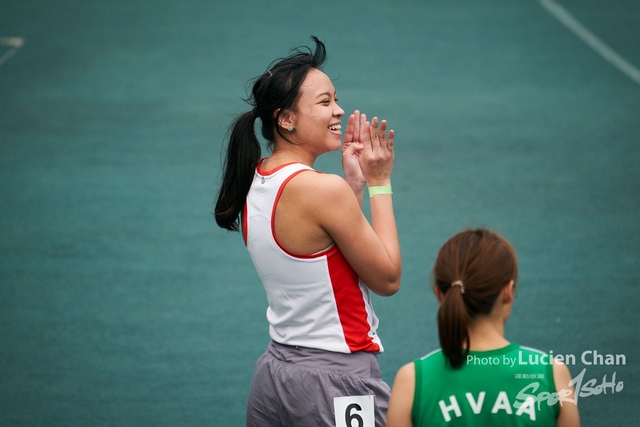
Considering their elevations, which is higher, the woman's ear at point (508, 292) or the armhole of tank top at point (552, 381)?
the woman's ear at point (508, 292)

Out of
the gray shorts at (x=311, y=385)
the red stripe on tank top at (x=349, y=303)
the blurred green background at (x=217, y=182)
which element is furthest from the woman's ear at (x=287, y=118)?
the blurred green background at (x=217, y=182)

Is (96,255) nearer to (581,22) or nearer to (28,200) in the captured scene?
(28,200)

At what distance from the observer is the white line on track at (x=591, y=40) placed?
9.37 metres

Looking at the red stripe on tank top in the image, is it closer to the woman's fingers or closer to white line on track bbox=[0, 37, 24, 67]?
the woman's fingers

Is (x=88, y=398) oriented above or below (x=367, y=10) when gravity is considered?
below

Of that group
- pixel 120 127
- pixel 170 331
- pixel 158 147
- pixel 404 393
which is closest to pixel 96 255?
pixel 170 331

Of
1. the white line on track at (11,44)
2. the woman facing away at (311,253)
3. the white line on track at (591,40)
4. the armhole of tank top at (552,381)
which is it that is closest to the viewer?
the armhole of tank top at (552,381)

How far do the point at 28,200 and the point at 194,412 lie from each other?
3.18 meters

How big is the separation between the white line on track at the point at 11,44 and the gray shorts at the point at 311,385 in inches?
338

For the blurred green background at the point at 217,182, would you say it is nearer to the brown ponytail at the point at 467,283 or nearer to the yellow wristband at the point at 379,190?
the yellow wristband at the point at 379,190

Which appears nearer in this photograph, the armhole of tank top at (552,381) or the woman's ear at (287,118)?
the armhole of tank top at (552,381)

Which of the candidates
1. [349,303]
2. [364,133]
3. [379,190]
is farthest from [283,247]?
[364,133]

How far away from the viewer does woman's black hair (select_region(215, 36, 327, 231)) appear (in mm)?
2457

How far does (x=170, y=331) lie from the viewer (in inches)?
180
